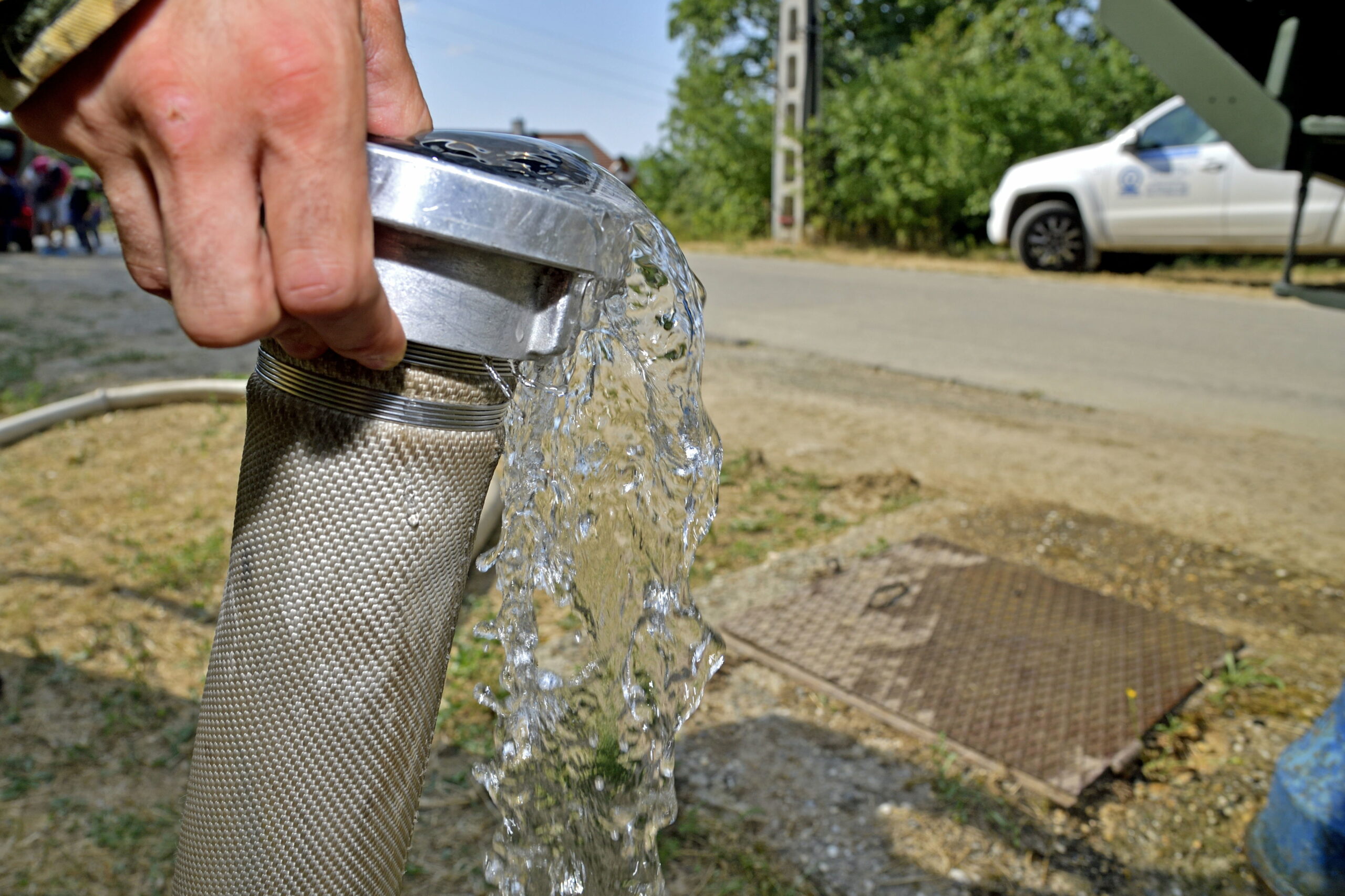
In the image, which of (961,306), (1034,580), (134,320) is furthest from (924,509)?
(134,320)

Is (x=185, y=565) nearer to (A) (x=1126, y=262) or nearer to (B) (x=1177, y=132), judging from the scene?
(B) (x=1177, y=132)

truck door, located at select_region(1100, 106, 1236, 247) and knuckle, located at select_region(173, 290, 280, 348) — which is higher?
truck door, located at select_region(1100, 106, 1236, 247)

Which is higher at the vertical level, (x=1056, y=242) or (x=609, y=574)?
(x=1056, y=242)

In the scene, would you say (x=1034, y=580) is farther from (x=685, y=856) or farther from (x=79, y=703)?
(x=79, y=703)

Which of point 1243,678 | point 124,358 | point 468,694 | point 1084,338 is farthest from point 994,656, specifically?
point 124,358

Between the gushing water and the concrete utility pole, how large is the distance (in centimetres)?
1843

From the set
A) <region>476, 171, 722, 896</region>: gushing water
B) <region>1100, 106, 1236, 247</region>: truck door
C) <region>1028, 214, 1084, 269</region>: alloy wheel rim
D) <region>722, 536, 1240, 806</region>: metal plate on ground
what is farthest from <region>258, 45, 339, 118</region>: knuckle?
<region>1028, 214, 1084, 269</region>: alloy wheel rim

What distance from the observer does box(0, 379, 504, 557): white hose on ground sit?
15.3 feet

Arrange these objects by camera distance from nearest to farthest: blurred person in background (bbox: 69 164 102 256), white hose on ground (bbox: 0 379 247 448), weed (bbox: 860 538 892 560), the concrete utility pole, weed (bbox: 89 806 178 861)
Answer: weed (bbox: 89 806 178 861) → weed (bbox: 860 538 892 560) → white hose on ground (bbox: 0 379 247 448) → blurred person in background (bbox: 69 164 102 256) → the concrete utility pole

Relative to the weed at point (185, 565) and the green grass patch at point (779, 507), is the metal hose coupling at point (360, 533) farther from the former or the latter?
the weed at point (185, 565)

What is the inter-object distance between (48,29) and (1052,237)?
13294 millimetres

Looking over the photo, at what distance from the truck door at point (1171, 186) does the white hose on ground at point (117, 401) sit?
10121 millimetres

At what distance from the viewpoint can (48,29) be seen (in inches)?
26.1

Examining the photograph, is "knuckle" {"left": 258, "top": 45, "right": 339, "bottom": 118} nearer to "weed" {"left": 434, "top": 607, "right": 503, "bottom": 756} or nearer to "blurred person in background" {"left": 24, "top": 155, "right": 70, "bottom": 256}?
"weed" {"left": 434, "top": 607, "right": 503, "bottom": 756}
